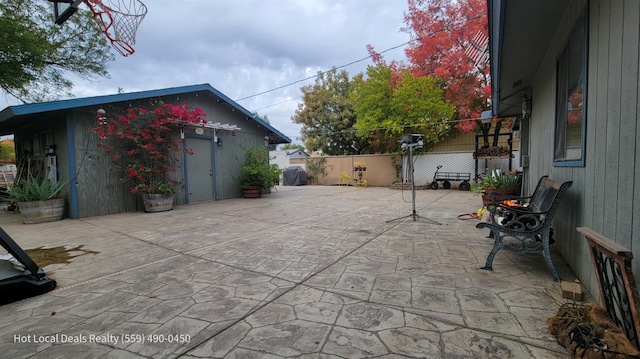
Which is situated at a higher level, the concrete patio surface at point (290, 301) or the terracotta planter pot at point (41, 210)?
the terracotta planter pot at point (41, 210)

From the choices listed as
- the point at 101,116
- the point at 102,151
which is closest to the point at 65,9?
the point at 101,116

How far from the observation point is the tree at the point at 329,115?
59.1 ft

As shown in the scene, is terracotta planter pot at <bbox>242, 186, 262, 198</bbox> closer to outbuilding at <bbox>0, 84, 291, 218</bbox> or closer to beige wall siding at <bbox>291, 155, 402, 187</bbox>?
outbuilding at <bbox>0, 84, 291, 218</bbox>

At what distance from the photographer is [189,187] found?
843cm

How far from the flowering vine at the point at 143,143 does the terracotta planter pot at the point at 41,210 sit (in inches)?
50.4

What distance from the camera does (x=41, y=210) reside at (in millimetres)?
5750

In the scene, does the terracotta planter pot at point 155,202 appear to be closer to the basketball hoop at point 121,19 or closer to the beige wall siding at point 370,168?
the basketball hoop at point 121,19

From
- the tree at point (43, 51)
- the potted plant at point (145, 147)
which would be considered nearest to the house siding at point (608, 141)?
the potted plant at point (145, 147)

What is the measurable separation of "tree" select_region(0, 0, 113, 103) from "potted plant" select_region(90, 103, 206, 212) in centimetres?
333

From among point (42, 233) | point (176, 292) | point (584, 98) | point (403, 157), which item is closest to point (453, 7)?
point (403, 157)

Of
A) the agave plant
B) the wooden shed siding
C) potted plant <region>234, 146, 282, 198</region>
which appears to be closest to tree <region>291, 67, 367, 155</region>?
potted plant <region>234, 146, 282, 198</region>

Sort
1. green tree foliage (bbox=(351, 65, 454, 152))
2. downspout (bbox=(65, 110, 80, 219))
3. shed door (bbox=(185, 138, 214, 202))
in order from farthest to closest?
green tree foliage (bbox=(351, 65, 454, 152)) < shed door (bbox=(185, 138, 214, 202)) < downspout (bbox=(65, 110, 80, 219))

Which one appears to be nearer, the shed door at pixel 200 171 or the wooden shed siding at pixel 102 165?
the wooden shed siding at pixel 102 165

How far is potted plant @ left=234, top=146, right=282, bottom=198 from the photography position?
376 inches
